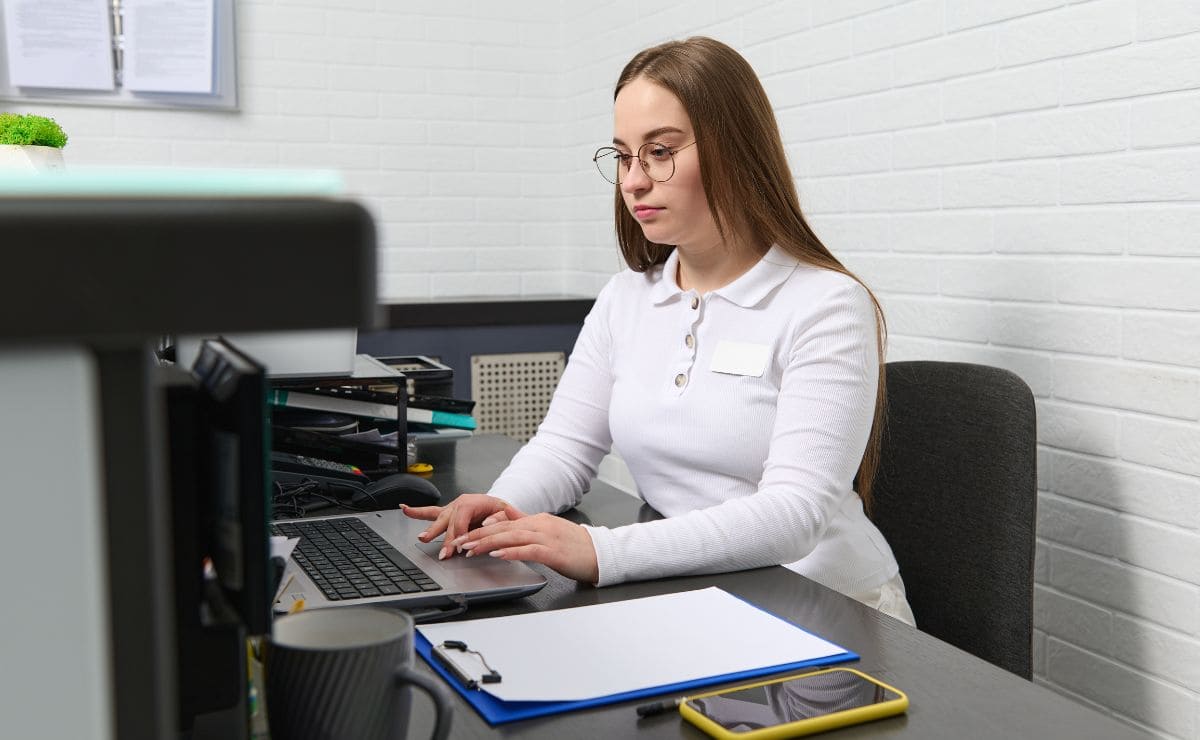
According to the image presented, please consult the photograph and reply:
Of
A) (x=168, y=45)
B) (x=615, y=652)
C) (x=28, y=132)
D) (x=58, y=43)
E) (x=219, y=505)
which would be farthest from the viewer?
(x=168, y=45)

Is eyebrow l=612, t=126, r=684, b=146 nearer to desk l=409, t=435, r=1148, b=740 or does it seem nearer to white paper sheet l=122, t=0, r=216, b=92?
desk l=409, t=435, r=1148, b=740

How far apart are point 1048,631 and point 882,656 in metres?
1.13

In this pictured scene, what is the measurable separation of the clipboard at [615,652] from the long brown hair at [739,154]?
656 millimetres

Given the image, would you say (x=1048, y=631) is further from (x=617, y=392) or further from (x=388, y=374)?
(x=388, y=374)

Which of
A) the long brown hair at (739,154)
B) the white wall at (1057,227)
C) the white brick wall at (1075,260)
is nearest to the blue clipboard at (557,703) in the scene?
the long brown hair at (739,154)

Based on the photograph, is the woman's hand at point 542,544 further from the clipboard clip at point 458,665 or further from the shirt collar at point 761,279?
the shirt collar at point 761,279

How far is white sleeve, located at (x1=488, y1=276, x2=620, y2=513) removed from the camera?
1565 mm

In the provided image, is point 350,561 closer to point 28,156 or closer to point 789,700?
point 789,700

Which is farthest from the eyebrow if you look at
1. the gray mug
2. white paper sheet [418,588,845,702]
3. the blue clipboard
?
the gray mug

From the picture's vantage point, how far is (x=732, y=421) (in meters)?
1.54

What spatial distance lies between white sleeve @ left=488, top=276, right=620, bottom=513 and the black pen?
29.0 inches

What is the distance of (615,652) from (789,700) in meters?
0.17

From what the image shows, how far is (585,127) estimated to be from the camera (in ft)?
11.9

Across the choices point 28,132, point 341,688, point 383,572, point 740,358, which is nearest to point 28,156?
point 28,132
